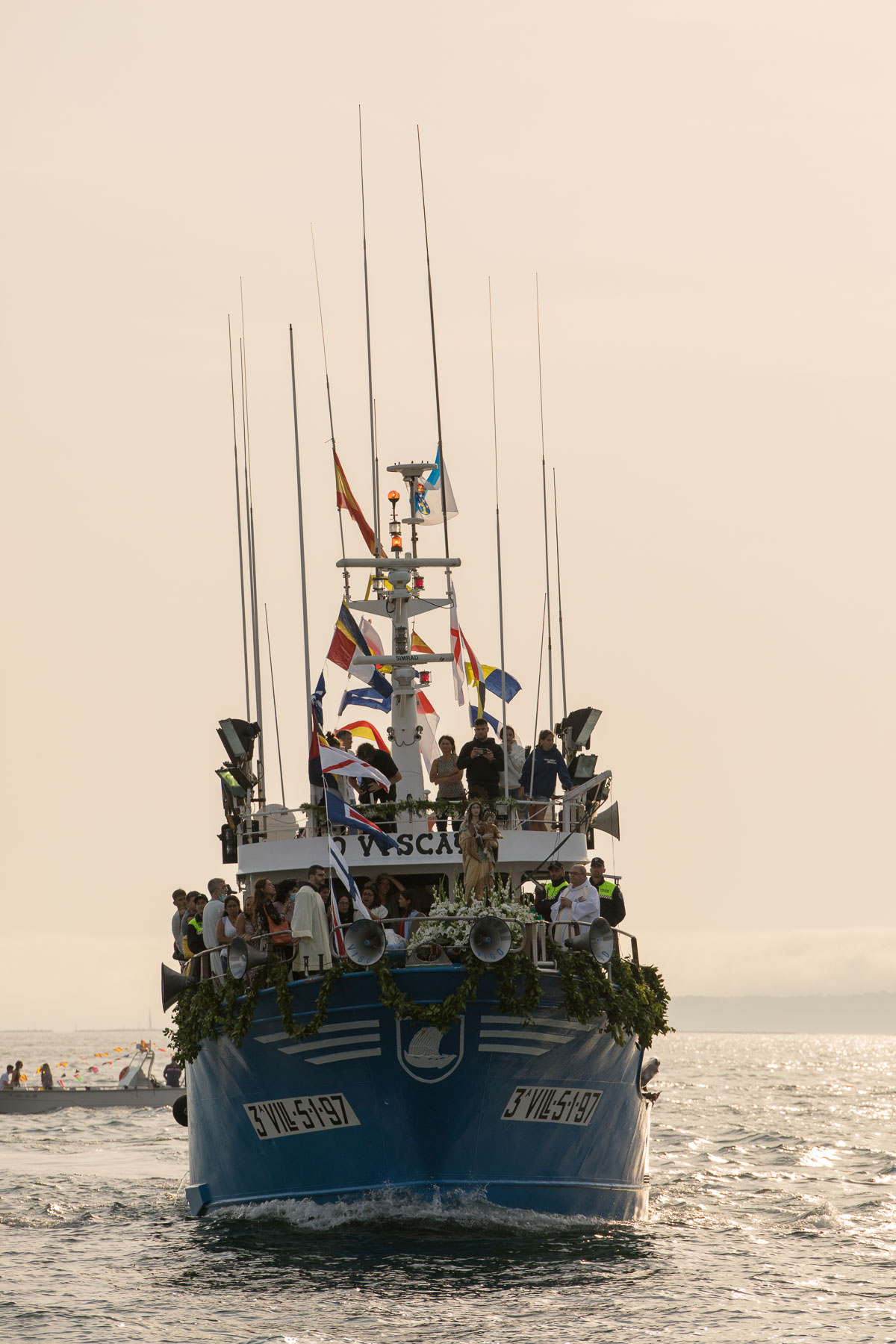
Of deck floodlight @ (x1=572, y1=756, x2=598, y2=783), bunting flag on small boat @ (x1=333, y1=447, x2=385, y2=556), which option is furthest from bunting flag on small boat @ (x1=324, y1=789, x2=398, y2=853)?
bunting flag on small boat @ (x1=333, y1=447, x2=385, y2=556)

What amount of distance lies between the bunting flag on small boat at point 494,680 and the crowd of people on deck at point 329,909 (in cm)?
317

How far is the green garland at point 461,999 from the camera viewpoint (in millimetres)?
20141

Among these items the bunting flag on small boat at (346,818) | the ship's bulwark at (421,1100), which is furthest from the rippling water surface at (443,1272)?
the bunting flag on small boat at (346,818)

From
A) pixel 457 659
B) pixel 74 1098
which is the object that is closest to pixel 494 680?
pixel 457 659

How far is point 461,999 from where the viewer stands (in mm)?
20094

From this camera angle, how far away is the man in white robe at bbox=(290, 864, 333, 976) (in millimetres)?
20938

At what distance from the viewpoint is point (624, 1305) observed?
59.7 feet

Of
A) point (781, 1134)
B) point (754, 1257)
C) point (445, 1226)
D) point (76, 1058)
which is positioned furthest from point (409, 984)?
point (76, 1058)

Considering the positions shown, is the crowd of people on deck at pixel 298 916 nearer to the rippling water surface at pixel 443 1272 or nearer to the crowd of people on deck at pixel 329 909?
the crowd of people on deck at pixel 329 909

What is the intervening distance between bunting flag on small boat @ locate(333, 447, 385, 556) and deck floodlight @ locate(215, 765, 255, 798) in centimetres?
392

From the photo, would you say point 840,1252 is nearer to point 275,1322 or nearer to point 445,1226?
point 445,1226

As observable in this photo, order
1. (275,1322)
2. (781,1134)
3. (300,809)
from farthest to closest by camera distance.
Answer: (781,1134)
(300,809)
(275,1322)

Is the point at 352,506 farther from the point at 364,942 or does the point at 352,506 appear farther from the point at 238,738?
the point at 364,942

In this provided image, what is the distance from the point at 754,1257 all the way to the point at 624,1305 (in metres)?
4.48
